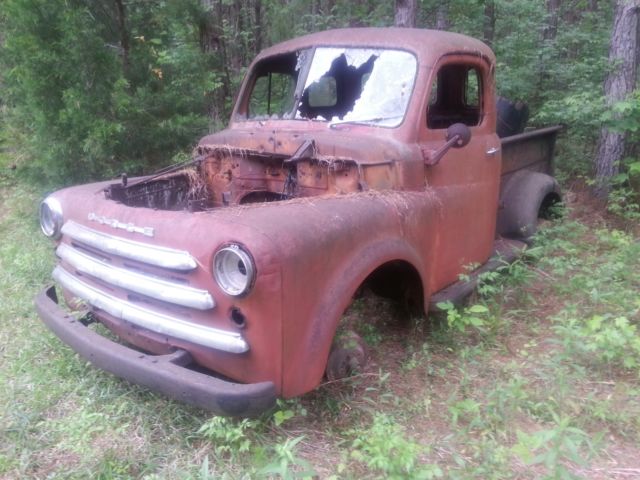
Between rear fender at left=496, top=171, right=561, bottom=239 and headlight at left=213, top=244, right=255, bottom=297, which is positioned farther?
rear fender at left=496, top=171, right=561, bottom=239

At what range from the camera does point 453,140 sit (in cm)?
332

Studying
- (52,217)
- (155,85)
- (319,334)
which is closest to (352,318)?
(319,334)

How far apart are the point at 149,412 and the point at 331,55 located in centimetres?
Result: 251

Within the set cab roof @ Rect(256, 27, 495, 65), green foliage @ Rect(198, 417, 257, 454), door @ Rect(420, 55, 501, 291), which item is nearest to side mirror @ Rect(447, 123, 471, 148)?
door @ Rect(420, 55, 501, 291)

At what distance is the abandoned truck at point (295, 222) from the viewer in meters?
2.33

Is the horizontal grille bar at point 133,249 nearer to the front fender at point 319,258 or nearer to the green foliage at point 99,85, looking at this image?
the front fender at point 319,258

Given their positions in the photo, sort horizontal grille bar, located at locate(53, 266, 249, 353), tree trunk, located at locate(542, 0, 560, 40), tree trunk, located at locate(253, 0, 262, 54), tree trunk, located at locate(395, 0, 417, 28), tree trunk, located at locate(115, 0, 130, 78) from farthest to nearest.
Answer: tree trunk, located at locate(253, 0, 262, 54), tree trunk, located at locate(542, 0, 560, 40), tree trunk, located at locate(395, 0, 417, 28), tree trunk, located at locate(115, 0, 130, 78), horizontal grille bar, located at locate(53, 266, 249, 353)

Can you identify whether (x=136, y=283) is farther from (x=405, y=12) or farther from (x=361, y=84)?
(x=405, y=12)

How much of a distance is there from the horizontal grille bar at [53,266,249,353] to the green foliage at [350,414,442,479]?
2.27 ft

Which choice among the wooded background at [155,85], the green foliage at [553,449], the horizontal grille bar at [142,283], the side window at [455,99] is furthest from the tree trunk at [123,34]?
the green foliage at [553,449]

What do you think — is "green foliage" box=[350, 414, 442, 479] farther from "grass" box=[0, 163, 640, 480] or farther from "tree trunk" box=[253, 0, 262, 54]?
"tree trunk" box=[253, 0, 262, 54]

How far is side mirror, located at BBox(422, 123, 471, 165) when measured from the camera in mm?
3301

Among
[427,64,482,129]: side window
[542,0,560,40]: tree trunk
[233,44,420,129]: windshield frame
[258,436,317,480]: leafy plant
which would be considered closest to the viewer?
[258,436,317,480]: leafy plant

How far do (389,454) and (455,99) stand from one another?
324cm
